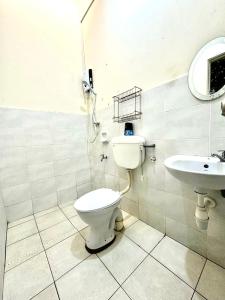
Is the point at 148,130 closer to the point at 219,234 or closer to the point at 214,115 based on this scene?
the point at 214,115

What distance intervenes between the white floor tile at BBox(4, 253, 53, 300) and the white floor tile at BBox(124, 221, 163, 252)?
0.69m

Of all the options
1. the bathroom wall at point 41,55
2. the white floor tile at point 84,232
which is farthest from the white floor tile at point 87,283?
the bathroom wall at point 41,55

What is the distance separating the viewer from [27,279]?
898 mm

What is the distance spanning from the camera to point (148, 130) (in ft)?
4.04

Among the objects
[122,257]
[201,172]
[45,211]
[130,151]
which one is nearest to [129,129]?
[130,151]

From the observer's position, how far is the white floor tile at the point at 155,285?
0.78 m

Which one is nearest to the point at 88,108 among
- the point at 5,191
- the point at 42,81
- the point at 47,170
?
the point at 42,81

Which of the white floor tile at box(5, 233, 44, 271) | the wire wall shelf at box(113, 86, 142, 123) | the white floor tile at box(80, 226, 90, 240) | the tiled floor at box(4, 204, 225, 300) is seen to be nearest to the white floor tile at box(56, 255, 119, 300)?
the tiled floor at box(4, 204, 225, 300)

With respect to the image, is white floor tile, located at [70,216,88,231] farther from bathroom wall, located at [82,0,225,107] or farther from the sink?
bathroom wall, located at [82,0,225,107]

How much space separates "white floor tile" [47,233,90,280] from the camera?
96 centimetres

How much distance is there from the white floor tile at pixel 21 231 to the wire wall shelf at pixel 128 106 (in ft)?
4.77

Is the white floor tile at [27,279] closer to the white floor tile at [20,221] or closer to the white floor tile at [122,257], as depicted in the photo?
the white floor tile at [122,257]

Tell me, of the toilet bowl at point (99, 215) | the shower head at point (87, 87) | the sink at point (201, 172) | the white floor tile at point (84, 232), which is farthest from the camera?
the shower head at point (87, 87)

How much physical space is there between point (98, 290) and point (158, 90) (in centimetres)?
145
